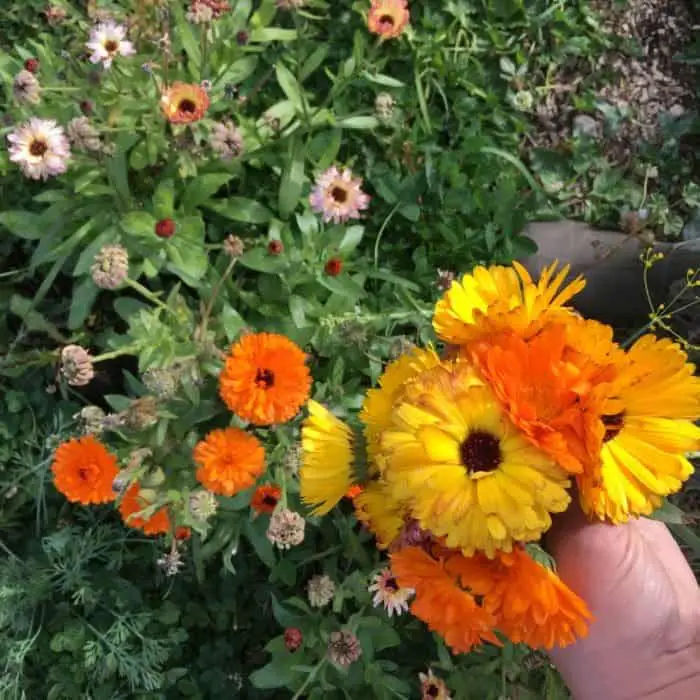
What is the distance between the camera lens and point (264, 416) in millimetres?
1289

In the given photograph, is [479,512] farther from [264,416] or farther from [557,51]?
[557,51]

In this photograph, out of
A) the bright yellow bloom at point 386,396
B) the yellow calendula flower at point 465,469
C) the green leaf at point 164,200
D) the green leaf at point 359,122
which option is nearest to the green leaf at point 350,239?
the green leaf at point 359,122

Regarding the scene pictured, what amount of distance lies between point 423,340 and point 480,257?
35 centimetres

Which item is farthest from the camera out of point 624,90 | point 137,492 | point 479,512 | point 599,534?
point 624,90

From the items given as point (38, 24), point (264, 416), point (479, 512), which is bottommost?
point (264, 416)

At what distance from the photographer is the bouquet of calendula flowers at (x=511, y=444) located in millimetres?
817

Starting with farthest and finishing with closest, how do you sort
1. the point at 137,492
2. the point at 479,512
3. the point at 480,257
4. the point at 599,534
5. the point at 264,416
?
the point at 480,257
the point at 137,492
the point at 264,416
the point at 599,534
the point at 479,512

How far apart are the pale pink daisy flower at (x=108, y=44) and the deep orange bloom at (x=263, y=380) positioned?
694 mm

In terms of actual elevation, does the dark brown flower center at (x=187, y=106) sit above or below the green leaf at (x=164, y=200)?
above

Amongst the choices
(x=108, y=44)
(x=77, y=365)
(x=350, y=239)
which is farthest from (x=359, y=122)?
(x=77, y=365)

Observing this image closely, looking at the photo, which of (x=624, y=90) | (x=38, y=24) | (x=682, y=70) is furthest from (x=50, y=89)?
(x=682, y=70)

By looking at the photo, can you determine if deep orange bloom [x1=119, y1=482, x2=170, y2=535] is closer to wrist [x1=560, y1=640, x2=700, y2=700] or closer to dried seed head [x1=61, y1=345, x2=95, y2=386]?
dried seed head [x1=61, y1=345, x2=95, y2=386]

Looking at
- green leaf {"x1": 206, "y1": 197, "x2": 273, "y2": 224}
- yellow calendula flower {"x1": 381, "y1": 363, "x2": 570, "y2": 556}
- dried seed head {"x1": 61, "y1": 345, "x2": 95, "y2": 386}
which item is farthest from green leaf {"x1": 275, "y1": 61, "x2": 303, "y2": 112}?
yellow calendula flower {"x1": 381, "y1": 363, "x2": 570, "y2": 556}

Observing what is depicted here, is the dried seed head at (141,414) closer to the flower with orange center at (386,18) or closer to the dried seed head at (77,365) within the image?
the dried seed head at (77,365)
